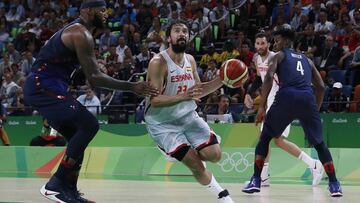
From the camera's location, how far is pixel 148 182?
13.1m

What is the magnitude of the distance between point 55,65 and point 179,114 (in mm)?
1498

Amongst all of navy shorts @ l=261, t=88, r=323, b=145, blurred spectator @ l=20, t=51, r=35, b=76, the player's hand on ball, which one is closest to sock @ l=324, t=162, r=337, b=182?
navy shorts @ l=261, t=88, r=323, b=145

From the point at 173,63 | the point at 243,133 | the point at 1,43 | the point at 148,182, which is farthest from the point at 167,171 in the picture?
the point at 1,43

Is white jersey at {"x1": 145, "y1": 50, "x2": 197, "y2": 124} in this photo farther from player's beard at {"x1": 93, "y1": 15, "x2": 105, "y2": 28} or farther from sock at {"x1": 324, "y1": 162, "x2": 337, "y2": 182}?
sock at {"x1": 324, "y1": 162, "x2": 337, "y2": 182}

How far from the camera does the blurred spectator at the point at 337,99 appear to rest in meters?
17.2

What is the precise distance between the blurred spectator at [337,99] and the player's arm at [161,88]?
889cm

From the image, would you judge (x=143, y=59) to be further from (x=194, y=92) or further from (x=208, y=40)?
(x=194, y=92)

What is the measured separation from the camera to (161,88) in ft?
28.9

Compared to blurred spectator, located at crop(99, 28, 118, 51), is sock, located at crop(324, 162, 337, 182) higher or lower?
higher

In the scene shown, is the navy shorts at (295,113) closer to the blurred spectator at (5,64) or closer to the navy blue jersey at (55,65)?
the navy blue jersey at (55,65)

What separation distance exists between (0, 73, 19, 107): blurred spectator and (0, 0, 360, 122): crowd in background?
0.10 feet

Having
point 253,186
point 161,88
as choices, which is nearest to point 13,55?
point 253,186

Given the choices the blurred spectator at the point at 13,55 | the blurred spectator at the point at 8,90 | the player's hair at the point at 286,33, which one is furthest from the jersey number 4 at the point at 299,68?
the blurred spectator at the point at 13,55

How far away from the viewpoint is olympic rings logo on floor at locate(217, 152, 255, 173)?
14.9 m
